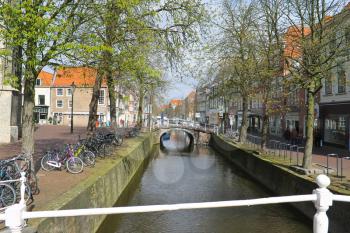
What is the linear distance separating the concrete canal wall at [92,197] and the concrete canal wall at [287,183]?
6.69 m

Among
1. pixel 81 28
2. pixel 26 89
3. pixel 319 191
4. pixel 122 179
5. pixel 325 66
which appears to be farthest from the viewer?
pixel 122 179

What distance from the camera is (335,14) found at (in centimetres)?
1678

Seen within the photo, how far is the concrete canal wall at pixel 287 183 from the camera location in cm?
1148

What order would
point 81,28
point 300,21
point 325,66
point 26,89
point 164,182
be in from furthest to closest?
point 164,182
point 300,21
point 325,66
point 81,28
point 26,89

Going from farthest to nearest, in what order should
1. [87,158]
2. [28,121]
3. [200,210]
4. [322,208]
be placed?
1. [87,158]
2. [200,210]
3. [28,121]
4. [322,208]

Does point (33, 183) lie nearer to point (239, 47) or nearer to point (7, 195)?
point (7, 195)

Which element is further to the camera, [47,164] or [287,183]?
[287,183]

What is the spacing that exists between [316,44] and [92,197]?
9.85 m

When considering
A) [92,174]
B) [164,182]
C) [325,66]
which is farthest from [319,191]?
[164,182]

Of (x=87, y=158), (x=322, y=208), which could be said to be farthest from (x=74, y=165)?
(x=322, y=208)

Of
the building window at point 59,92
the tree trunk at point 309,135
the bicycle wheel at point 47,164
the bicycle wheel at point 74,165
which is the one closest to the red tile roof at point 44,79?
the building window at point 59,92

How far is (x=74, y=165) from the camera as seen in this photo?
48.3 feet

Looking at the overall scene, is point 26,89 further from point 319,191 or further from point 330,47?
point 330,47

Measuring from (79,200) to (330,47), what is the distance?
11376 millimetres
